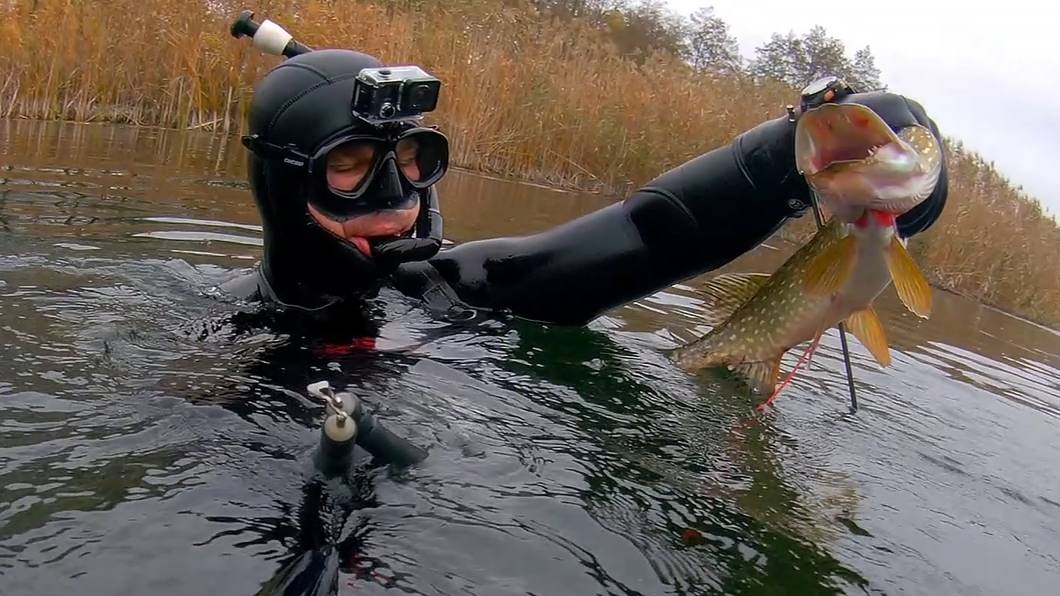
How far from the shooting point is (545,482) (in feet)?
7.14

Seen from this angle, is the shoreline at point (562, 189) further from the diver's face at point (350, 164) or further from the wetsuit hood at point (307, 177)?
the diver's face at point (350, 164)

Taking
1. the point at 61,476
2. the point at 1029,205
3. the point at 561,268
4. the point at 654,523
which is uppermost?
the point at 1029,205

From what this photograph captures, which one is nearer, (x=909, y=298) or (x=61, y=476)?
(x=61, y=476)

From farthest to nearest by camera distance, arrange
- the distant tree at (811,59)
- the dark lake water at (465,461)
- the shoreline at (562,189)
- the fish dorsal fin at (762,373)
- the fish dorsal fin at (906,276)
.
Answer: the distant tree at (811,59), the shoreline at (562,189), the fish dorsal fin at (762,373), the fish dorsal fin at (906,276), the dark lake water at (465,461)

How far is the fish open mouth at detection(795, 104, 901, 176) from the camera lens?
1785mm

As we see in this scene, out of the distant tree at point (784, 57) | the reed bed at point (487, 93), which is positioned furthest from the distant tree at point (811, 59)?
the reed bed at point (487, 93)

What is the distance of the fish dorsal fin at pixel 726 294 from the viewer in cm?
293

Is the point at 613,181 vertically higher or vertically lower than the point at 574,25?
lower

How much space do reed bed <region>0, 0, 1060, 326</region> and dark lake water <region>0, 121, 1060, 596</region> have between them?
17.9ft

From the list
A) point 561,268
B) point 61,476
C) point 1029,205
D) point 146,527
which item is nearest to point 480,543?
point 146,527

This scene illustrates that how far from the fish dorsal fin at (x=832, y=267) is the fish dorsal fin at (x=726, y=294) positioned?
0.62m

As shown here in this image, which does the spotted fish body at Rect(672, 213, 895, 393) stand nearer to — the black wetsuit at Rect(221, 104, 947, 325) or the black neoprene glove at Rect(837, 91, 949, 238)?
the black wetsuit at Rect(221, 104, 947, 325)

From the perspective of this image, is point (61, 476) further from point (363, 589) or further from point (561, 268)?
point (561, 268)

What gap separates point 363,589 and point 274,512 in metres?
0.33
